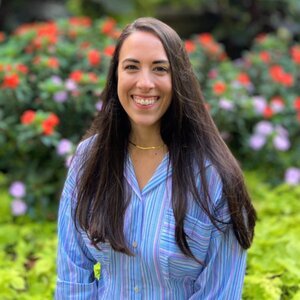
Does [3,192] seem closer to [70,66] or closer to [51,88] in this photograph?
[51,88]

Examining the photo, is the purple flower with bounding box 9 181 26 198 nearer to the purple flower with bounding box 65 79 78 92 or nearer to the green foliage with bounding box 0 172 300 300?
the green foliage with bounding box 0 172 300 300

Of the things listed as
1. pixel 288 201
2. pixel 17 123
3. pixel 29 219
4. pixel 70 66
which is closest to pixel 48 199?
pixel 29 219

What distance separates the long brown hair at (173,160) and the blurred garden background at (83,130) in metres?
0.66

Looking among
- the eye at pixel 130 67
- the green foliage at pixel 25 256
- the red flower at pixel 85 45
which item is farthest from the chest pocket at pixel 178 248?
the red flower at pixel 85 45

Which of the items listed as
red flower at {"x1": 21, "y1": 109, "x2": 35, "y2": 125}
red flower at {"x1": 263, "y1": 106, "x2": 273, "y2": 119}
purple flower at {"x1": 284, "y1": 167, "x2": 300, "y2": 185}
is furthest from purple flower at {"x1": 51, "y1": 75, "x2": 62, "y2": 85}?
purple flower at {"x1": 284, "y1": 167, "x2": 300, "y2": 185}

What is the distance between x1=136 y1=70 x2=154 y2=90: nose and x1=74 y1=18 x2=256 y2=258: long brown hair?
63 millimetres

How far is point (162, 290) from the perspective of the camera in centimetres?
184

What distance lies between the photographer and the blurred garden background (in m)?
2.68

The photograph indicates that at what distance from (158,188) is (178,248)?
177 mm

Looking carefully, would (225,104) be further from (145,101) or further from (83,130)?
(145,101)

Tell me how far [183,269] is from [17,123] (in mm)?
2149

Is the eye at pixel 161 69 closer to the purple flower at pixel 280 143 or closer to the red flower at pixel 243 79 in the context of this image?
the purple flower at pixel 280 143

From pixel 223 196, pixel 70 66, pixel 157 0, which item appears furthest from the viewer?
pixel 157 0

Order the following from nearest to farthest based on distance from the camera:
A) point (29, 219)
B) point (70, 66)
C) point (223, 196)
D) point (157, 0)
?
point (223, 196), point (29, 219), point (70, 66), point (157, 0)
